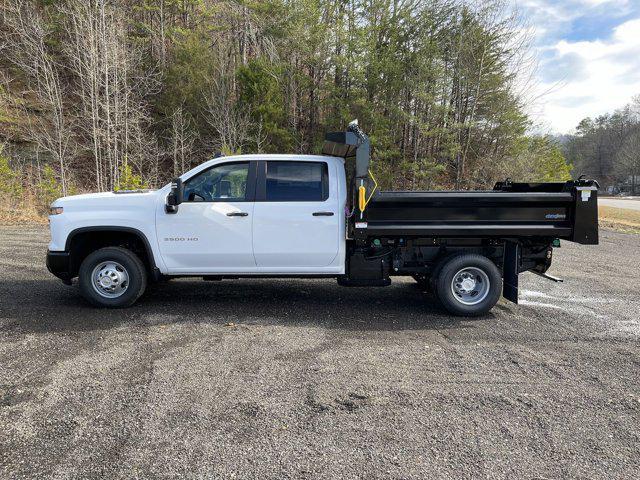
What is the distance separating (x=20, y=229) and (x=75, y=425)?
13.5 metres

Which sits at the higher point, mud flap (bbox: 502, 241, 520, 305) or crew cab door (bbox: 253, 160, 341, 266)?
crew cab door (bbox: 253, 160, 341, 266)

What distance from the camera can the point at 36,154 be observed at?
923 inches

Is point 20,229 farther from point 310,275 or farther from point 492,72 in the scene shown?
point 492,72

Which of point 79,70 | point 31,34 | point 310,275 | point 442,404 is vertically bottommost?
point 442,404

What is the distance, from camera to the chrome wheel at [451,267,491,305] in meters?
5.81

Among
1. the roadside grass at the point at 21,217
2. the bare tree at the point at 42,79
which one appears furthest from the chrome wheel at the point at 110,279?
the bare tree at the point at 42,79

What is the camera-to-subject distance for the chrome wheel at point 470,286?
229 inches

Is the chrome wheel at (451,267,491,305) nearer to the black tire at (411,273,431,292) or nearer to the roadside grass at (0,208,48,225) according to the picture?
the black tire at (411,273,431,292)

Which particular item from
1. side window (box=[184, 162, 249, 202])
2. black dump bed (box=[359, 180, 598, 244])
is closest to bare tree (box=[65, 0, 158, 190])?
side window (box=[184, 162, 249, 202])

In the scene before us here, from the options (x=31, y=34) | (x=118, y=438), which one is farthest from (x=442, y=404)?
(x=31, y=34)

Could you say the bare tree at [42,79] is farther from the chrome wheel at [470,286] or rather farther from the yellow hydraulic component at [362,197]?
the chrome wheel at [470,286]

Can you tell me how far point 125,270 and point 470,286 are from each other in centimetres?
458

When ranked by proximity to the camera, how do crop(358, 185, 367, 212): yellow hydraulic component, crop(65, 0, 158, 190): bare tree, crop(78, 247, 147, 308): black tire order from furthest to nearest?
crop(65, 0, 158, 190): bare tree
crop(78, 247, 147, 308): black tire
crop(358, 185, 367, 212): yellow hydraulic component

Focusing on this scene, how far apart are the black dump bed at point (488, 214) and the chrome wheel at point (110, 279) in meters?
3.26
